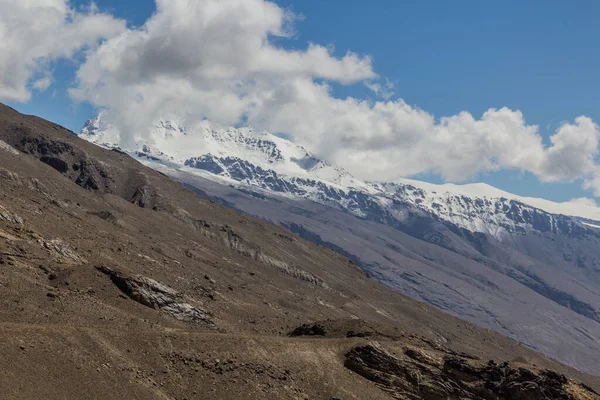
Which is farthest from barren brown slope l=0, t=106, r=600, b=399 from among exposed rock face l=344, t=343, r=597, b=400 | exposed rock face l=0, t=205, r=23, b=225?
exposed rock face l=0, t=205, r=23, b=225

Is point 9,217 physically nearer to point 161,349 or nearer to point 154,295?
point 154,295

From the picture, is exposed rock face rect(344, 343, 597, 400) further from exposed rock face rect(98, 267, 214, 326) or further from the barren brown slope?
exposed rock face rect(98, 267, 214, 326)

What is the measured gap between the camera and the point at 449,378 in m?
66.5

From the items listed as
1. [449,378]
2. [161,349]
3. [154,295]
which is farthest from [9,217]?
[449,378]

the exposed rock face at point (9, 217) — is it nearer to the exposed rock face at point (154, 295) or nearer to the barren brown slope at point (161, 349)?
the barren brown slope at point (161, 349)

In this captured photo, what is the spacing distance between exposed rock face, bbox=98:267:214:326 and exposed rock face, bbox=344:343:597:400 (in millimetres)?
21905

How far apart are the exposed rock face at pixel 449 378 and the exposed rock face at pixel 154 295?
21905 mm

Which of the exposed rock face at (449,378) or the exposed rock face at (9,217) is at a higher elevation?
the exposed rock face at (9,217)

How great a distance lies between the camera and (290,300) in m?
153

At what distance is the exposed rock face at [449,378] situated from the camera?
65.3 metres

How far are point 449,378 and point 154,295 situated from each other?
32.8 meters

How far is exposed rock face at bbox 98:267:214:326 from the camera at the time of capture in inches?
3027

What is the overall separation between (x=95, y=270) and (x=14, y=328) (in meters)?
24.5

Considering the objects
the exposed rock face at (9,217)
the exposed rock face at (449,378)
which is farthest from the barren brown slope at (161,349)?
the exposed rock face at (9,217)
